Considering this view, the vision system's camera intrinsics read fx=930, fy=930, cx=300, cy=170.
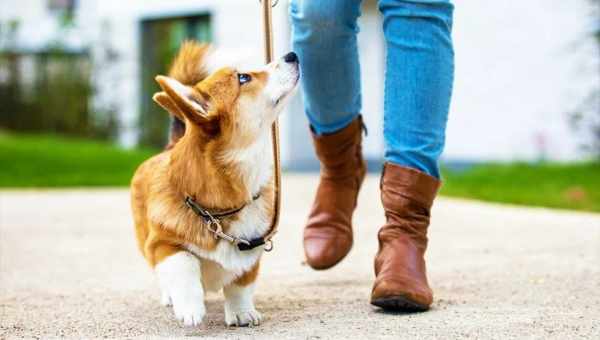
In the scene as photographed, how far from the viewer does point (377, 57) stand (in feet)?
42.1

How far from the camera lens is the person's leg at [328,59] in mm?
2689

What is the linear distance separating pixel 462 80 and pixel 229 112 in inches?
347

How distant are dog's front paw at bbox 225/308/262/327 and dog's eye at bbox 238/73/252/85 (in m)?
0.63

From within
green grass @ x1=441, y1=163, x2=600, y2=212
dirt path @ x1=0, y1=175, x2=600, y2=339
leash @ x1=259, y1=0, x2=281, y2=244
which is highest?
leash @ x1=259, y1=0, x2=281, y2=244

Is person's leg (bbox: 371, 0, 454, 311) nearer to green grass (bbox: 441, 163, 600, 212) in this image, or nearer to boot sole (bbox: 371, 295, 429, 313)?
boot sole (bbox: 371, 295, 429, 313)

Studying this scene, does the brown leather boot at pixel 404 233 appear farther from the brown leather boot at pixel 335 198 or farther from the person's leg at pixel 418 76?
the brown leather boot at pixel 335 198

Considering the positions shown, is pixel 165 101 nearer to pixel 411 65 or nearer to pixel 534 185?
pixel 411 65

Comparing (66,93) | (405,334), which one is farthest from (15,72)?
(405,334)

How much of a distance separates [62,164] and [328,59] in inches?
295

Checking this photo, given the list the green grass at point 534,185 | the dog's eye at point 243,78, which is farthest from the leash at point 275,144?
the green grass at point 534,185

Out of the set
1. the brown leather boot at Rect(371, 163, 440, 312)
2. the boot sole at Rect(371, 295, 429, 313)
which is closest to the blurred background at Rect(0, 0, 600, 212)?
the brown leather boot at Rect(371, 163, 440, 312)

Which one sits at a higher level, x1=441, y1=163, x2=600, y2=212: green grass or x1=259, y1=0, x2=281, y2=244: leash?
x1=259, y1=0, x2=281, y2=244: leash

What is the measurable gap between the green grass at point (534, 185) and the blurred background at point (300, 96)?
2 centimetres

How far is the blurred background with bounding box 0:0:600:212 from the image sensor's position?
8.71m
